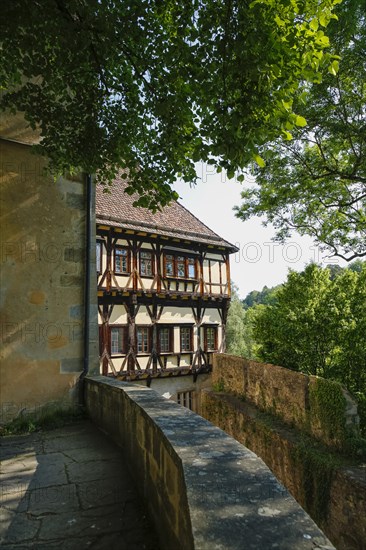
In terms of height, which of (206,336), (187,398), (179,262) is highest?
(179,262)

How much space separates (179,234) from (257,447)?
9.13 m

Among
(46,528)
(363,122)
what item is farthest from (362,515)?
(363,122)

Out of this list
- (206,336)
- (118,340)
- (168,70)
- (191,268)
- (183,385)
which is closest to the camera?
(168,70)

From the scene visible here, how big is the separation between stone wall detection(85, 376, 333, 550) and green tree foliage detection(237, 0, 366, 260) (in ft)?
18.0

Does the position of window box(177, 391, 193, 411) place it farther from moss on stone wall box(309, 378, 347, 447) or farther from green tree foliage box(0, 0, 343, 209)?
green tree foliage box(0, 0, 343, 209)

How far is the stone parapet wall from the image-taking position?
7.68 meters

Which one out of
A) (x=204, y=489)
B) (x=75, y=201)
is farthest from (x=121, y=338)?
(x=204, y=489)

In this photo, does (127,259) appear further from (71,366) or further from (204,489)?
(204,489)

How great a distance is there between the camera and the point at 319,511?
28.0ft

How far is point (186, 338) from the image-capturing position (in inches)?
668

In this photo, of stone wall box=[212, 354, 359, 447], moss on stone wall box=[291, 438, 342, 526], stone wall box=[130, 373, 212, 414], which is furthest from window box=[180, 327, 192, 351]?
moss on stone wall box=[291, 438, 342, 526]

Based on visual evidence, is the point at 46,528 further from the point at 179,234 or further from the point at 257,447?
the point at 179,234

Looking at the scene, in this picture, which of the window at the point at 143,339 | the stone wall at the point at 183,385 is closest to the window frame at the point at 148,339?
the window at the point at 143,339

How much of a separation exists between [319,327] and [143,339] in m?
7.09
